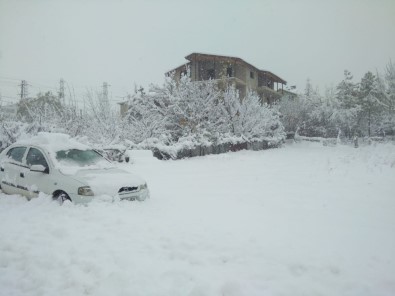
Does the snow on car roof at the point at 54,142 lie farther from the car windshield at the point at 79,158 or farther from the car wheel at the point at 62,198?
the car wheel at the point at 62,198

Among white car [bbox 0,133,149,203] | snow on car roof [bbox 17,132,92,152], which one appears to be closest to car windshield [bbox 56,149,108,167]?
white car [bbox 0,133,149,203]

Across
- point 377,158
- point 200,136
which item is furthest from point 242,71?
point 377,158

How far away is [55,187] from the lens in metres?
6.52

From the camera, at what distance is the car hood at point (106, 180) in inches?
251

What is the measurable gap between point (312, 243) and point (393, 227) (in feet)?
6.80

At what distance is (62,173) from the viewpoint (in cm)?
661

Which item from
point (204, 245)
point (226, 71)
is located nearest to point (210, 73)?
point (226, 71)

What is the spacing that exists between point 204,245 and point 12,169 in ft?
17.9

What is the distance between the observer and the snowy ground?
3.52 m

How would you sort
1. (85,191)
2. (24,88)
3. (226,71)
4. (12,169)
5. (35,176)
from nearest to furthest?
(85,191), (35,176), (12,169), (226,71), (24,88)

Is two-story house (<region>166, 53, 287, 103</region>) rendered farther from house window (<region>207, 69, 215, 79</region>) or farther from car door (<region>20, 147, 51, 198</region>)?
car door (<region>20, 147, 51, 198</region>)

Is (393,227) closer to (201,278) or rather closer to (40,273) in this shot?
(201,278)

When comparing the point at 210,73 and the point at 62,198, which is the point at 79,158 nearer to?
the point at 62,198

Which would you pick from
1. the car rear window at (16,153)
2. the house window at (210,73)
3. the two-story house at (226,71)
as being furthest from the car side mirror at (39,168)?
the house window at (210,73)
